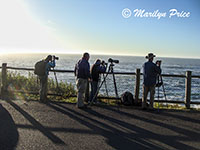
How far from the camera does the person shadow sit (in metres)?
4.25

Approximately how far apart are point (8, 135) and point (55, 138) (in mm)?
1122

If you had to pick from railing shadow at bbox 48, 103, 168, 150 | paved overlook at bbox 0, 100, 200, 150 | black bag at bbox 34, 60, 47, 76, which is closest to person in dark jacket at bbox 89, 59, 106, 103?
paved overlook at bbox 0, 100, 200, 150

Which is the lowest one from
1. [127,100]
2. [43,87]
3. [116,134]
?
[116,134]

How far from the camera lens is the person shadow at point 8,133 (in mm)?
4255

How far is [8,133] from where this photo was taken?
4.91 meters

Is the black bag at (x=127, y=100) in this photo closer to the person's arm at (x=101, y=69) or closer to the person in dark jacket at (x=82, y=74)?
the person's arm at (x=101, y=69)

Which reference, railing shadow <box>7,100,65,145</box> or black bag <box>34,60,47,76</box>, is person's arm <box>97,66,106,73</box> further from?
railing shadow <box>7,100,65,145</box>

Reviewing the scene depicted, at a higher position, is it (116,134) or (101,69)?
(101,69)

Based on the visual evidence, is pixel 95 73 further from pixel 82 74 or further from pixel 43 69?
pixel 43 69

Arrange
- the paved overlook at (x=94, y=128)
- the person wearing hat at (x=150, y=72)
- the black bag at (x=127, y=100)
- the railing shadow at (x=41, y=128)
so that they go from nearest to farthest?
the paved overlook at (x=94, y=128)
the railing shadow at (x=41, y=128)
the person wearing hat at (x=150, y=72)
the black bag at (x=127, y=100)

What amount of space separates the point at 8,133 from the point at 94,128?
210 centimetres

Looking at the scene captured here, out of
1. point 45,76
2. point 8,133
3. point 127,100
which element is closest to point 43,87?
point 45,76

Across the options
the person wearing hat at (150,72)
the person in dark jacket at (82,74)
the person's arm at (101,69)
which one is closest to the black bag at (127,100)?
the person wearing hat at (150,72)

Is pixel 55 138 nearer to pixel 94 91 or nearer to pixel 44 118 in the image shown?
pixel 44 118
